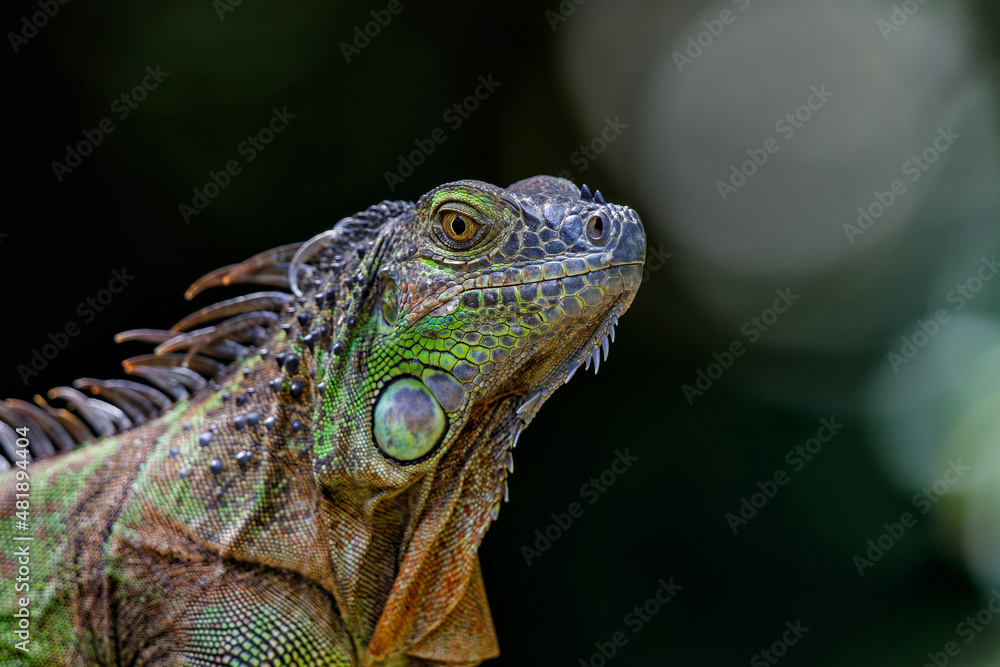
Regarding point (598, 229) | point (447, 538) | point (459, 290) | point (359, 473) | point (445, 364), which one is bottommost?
point (447, 538)

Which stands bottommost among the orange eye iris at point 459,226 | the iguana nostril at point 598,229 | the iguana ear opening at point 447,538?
the iguana ear opening at point 447,538

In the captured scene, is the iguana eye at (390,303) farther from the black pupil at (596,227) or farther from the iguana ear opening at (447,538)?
the black pupil at (596,227)

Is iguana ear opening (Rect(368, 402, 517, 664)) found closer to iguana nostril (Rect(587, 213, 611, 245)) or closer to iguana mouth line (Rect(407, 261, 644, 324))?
iguana mouth line (Rect(407, 261, 644, 324))

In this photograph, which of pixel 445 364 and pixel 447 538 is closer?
pixel 445 364

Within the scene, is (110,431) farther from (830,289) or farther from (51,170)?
(830,289)

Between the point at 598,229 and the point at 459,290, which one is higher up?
the point at 598,229

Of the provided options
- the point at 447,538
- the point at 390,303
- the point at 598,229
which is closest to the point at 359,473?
the point at 447,538

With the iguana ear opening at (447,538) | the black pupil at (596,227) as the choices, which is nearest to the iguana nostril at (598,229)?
the black pupil at (596,227)

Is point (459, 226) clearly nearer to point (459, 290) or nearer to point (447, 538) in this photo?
point (459, 290)
